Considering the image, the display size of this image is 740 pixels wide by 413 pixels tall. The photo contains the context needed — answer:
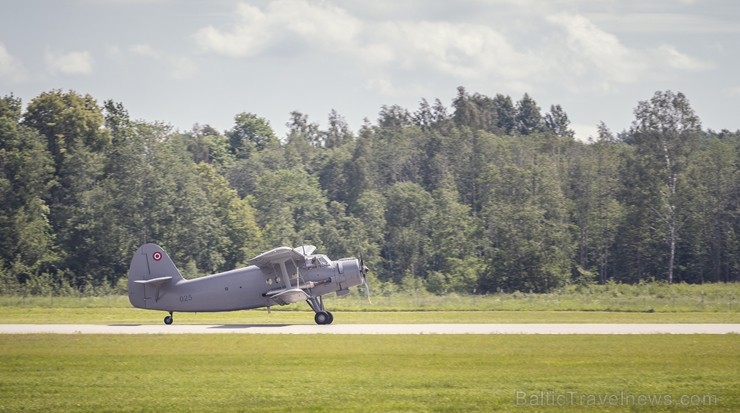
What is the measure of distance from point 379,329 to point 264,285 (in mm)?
5184

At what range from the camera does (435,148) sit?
103062 millimetres

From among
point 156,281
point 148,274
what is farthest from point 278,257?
point 148,274

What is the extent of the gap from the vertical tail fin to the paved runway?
1274 mm

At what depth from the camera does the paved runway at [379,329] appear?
101 ft

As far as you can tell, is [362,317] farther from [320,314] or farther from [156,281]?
[156,281]

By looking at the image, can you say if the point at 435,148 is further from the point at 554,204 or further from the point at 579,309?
the point at 579,309

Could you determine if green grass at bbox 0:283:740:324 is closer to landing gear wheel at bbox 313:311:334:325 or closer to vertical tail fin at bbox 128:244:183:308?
vertical tail fin at bbox 128:244:183:308

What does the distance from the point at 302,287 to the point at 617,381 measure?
15965 mm

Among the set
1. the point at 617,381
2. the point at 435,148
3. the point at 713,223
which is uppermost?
the point at 435,148

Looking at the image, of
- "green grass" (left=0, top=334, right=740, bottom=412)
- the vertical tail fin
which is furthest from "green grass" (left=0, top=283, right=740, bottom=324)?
"green grass" (left=0, top=334, right=740, bottom=412)

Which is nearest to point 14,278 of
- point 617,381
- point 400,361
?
point 400,361

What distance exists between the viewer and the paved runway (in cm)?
3088

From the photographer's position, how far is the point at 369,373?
21.9 meters

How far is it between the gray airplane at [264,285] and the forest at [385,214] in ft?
79.8
